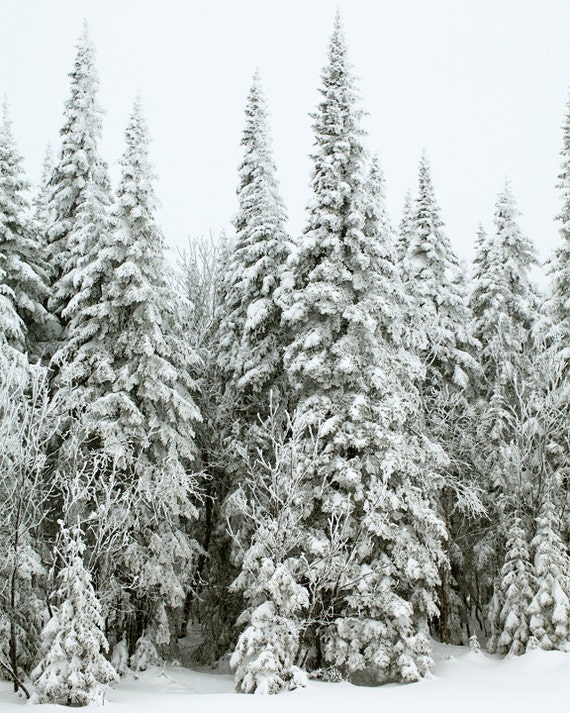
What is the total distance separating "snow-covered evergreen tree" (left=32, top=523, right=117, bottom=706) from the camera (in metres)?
13.3

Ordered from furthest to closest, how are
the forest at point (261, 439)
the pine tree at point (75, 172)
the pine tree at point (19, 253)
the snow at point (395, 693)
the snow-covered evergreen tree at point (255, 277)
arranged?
the pine tree at point (75, 172)
the snow-covered evergreen tree at point (255, 277)
the pine tree at point (19, 253)
the forest at point (261, 439)
the snow at point (395, 693)

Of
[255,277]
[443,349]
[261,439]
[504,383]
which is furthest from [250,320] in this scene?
[504,383]

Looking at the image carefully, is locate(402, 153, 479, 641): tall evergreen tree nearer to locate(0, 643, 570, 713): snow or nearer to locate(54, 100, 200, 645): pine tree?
locate(0, 643, 570, 713): snow

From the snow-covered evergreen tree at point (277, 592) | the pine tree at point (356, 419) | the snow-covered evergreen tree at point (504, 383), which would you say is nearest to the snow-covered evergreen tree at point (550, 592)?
the snow-covered evergreen tree at point (504, 383)

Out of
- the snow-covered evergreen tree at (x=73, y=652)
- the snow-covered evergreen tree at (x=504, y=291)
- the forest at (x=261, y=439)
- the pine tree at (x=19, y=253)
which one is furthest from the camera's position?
the snow-covered evergreen tree at (x=504, y=291)

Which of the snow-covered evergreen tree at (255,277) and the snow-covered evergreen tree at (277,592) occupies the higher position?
the snow-covered evergreen tree at (255,277)

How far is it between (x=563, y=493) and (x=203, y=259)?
62.1ft

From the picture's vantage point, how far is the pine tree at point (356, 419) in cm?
1681

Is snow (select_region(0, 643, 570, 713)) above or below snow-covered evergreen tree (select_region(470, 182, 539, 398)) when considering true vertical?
below

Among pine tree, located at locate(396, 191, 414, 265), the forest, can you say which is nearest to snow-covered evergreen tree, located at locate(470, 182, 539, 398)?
the forest

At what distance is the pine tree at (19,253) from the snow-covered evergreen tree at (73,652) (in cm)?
799

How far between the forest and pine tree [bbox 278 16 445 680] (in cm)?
7

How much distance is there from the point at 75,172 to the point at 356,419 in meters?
13.5

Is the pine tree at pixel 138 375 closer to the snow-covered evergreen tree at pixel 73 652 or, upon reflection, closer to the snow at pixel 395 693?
the snow at pixel 395 693
